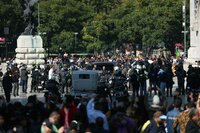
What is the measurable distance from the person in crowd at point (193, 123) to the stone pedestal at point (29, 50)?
43789mm

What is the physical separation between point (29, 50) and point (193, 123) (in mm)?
44232

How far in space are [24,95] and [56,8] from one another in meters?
64.0

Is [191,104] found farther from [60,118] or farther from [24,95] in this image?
[24,95]

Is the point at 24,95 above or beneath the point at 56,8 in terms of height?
beneath

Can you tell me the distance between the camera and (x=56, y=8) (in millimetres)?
101250

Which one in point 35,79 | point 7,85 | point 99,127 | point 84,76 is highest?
point 99,127

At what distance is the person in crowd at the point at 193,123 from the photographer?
14.6m

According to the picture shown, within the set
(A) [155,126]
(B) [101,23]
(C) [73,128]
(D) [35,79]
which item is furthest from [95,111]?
(B) [101,23]

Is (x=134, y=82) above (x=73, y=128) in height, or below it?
below

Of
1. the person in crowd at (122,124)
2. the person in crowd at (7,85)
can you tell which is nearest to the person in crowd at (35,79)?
the person in crowd at (7,85)

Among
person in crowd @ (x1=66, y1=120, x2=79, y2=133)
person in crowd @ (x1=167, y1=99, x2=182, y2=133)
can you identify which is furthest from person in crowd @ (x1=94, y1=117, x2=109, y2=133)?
person in crowd @ (x1=167, y1=99, x2=182, y2=133)

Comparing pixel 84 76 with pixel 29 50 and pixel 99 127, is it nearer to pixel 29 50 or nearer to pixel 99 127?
pixel 99 127

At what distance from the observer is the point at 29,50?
58.2 metres

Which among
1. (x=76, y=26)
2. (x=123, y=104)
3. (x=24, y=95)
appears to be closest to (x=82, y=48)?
(x=76, y=26)
